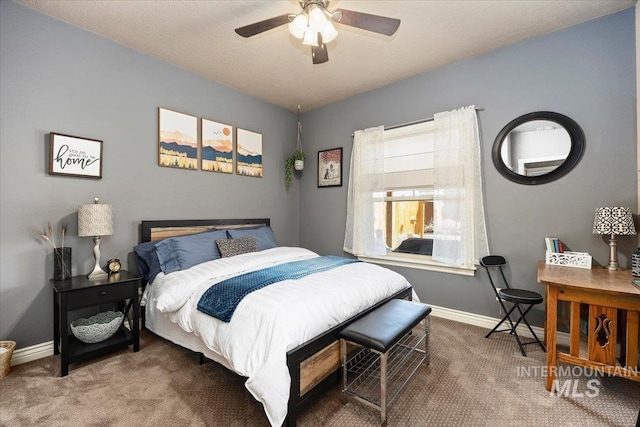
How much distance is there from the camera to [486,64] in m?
2.89

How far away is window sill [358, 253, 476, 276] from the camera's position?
306 cm

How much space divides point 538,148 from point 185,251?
3483 mm

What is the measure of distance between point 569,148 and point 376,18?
2.11 metres

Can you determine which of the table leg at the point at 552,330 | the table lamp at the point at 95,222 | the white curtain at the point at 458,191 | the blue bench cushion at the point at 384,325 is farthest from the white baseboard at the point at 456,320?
the blue bench cushion at the point at 384,325

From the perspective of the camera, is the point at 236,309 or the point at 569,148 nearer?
the point at 236,309

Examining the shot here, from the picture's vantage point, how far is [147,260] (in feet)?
8.66

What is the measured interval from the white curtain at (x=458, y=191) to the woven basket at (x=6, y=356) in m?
3.76

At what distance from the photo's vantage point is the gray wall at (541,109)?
2.30 metres

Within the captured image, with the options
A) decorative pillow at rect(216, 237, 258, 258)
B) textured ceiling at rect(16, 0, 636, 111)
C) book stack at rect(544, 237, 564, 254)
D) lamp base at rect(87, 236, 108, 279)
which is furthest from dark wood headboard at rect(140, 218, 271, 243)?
book stack at rect(544, 237, 564, 254)

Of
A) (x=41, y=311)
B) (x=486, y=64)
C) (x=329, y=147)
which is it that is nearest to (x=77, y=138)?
(x=41, y=311)

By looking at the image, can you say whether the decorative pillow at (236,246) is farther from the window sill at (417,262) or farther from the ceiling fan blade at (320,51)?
the ceiling fan blade at (320,51)

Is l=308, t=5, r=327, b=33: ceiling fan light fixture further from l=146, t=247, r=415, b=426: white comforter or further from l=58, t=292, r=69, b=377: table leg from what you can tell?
l=58, t=292, r=69, b=377: table leg

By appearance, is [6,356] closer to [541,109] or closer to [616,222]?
Answer: [616,222]

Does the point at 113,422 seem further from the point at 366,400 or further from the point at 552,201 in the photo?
the point at 552,201
